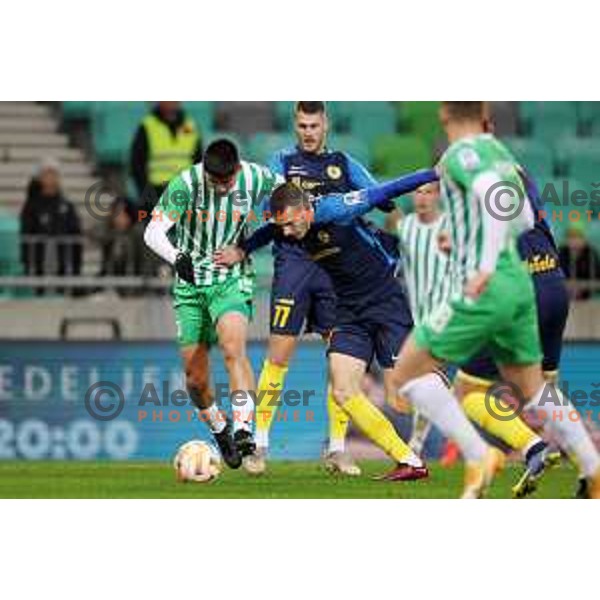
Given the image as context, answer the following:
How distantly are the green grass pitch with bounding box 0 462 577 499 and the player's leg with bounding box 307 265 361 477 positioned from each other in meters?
0.12

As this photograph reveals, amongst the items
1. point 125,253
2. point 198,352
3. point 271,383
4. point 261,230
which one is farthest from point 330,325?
point 125,253

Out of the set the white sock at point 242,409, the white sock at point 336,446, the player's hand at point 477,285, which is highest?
the player's hand at point 477,285

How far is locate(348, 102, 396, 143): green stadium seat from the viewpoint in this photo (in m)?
17.7

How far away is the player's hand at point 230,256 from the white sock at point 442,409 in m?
2.16

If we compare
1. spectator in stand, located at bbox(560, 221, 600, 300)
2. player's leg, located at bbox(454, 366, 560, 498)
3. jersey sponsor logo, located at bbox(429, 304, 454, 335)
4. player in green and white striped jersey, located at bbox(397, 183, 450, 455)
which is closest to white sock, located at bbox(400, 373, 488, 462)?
jersey sponsor logo, located at bbox(429, 304, 454, 335)

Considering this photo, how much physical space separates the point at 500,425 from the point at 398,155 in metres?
6.29

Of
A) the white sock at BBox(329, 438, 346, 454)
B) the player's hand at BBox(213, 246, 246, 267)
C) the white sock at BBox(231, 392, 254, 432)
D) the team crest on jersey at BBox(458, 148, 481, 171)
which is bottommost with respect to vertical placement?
the white sock at BBox(329, 438, 346, 454)

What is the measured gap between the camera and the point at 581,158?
17.5 m

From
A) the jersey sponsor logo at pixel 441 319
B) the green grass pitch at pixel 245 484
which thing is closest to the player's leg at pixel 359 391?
the green grass pitch at pixel 245 484

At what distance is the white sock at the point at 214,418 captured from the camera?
12.4m

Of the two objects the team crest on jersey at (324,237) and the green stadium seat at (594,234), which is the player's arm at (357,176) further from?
the green stadium seat at (594,234)

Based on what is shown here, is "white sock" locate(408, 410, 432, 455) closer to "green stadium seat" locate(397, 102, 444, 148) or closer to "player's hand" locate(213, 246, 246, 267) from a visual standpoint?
"player's hand" locate(213, 246, 246, 267)
